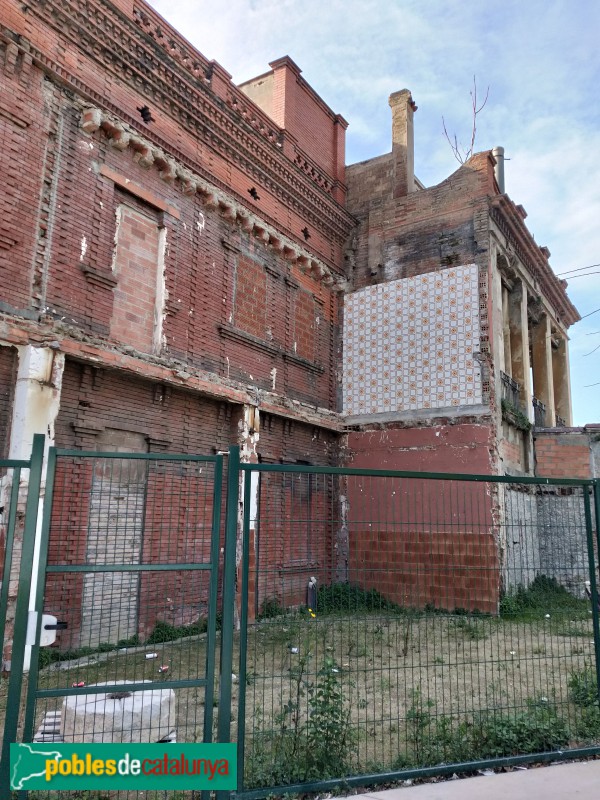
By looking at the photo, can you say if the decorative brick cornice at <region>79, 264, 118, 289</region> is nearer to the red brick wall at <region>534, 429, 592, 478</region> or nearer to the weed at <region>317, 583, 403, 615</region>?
the weed at <region>317, 583, 403, 615</region>

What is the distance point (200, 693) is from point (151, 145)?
27.0ft

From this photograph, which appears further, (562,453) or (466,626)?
(562,453)

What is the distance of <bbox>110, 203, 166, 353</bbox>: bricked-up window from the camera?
9.27m

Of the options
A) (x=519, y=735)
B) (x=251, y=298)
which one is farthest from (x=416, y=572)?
(x=251, y=298)

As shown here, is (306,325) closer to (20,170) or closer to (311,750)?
(20,170)

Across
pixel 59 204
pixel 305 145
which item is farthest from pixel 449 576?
pixel 305 145

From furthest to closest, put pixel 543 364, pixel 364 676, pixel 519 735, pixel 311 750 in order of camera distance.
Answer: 1. pixel 543 364
2. pixel 364 676
3. pixel 519 735
4. pixel 311 750

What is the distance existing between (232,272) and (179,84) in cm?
333

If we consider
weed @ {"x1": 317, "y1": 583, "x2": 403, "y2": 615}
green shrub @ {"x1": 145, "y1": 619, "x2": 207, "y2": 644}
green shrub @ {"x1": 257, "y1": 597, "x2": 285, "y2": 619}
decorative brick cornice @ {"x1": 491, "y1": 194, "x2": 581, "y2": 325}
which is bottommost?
green shrub @ {"x1": 145, "y1": 619, "x2": 207, "y2": 644}

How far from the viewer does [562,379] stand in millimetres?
20453

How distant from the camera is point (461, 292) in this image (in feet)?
43.0

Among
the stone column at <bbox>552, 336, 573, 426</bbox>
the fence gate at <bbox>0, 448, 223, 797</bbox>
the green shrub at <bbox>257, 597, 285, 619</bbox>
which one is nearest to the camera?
the fence gate at <bbox>0, 448, 223, 797</bbox>

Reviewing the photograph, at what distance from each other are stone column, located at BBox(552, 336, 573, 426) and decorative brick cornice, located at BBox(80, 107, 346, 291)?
9.68 m

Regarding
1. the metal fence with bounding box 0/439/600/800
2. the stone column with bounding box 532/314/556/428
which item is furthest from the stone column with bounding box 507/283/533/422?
the metal fence with bounding box 0/439/600/800
